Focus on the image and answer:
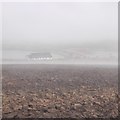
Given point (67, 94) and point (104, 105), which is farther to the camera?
point (67, 94)

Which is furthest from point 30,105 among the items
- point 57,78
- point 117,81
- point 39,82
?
point 117,81

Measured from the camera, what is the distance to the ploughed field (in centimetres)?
2728

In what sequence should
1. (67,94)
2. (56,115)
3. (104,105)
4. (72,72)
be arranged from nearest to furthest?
(56,115) → (104,105) → (67,94) → (72,72)

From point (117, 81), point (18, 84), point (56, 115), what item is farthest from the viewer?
point (117, 81)

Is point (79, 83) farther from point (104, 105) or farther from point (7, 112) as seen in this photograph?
point (7, 112)

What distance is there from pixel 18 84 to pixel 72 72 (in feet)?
35.3

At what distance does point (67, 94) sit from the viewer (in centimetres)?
3128

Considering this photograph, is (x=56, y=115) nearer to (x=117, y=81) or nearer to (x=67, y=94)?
(x=67, y=94)

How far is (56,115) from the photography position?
87.6ft

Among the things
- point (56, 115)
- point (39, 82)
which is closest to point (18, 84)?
point (39, 82)

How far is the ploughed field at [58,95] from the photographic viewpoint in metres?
27.3

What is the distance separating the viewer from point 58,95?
1214 inches

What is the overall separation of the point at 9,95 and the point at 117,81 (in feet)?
48.8

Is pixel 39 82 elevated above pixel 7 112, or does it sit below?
above
